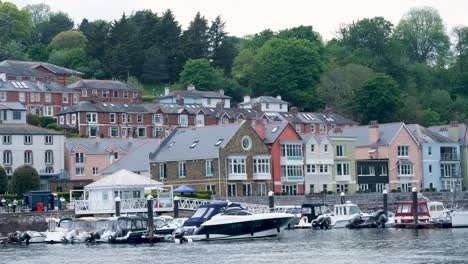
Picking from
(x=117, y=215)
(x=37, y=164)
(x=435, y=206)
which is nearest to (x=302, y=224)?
(x=435, y=206)

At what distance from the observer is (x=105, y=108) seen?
16350cm

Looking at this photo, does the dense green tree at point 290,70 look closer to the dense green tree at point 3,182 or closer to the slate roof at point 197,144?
the slate roof at point 197,144

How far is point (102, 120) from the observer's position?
161500mm

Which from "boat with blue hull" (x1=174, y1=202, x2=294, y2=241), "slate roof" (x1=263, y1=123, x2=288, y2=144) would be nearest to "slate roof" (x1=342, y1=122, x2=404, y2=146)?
"slate roof" (x1=263, y1=123, x2=288, y2=144)

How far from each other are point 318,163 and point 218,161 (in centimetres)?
1583

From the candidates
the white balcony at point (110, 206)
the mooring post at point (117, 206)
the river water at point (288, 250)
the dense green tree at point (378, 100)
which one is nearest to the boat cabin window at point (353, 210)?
the river water at point (288, 250)

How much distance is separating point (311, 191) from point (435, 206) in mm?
26972

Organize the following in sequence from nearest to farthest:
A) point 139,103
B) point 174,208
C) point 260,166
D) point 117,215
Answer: point 117,215 < point 174,208 < point 260,166 < point 139,103

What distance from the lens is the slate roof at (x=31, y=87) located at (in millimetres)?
166125

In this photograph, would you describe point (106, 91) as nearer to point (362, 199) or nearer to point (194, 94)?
point (194, 94)

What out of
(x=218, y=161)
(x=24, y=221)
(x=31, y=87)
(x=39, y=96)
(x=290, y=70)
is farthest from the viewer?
(x=290, y=70)

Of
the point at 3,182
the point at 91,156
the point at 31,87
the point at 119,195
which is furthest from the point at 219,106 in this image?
the point at 119,195

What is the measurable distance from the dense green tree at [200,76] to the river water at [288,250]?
10928cm

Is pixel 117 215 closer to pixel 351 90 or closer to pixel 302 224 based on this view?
pixel 302 224
